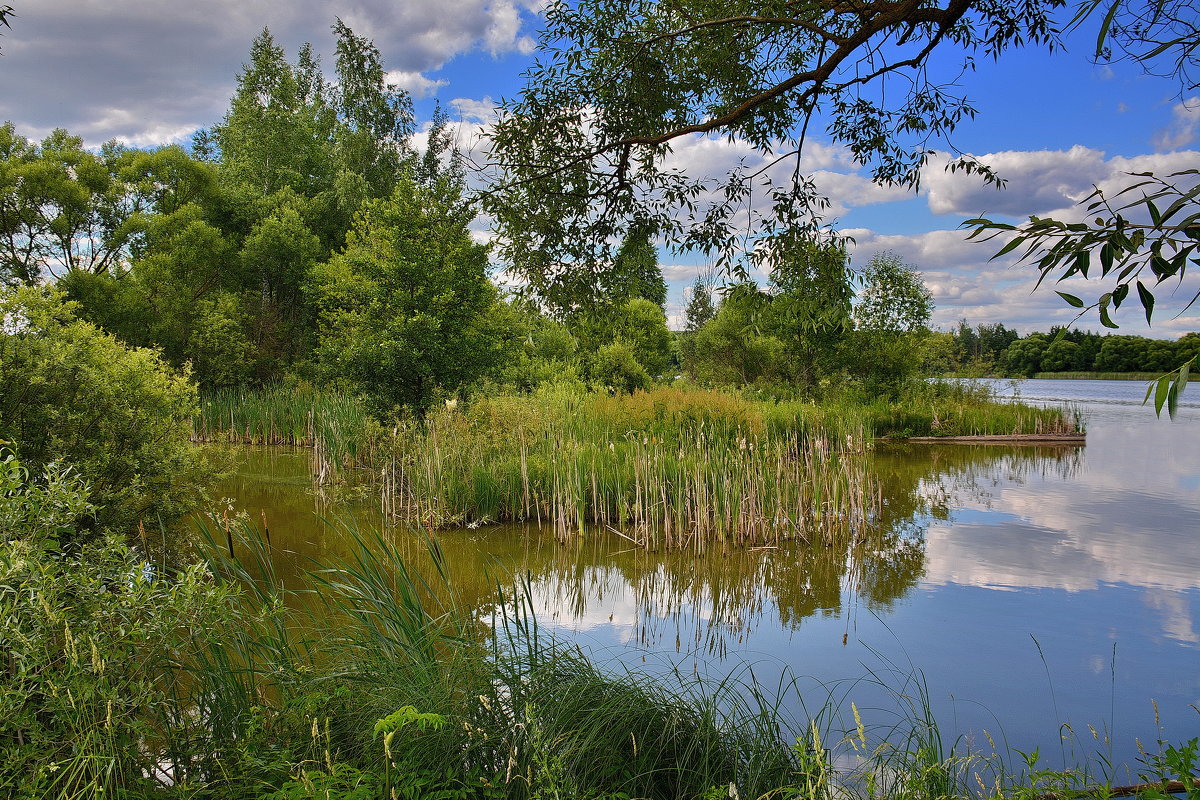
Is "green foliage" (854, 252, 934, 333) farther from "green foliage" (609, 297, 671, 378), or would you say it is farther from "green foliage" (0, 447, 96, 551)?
"green foliage" (0, 447, 96, 551)

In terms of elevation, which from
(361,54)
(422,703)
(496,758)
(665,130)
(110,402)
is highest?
(361,54)

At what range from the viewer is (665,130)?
20.3 feet

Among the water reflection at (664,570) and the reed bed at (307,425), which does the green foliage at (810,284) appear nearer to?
the water reflection at (664,570)

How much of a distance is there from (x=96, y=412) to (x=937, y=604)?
7219 millimetres

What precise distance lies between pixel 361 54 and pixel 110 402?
27059 millimetres

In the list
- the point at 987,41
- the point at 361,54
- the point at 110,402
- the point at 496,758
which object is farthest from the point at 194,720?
the point at 361,54

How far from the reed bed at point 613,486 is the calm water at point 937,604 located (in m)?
0.38

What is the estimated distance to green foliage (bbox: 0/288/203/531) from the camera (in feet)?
15.5

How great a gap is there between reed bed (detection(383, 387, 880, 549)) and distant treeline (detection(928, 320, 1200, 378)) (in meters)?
15.0

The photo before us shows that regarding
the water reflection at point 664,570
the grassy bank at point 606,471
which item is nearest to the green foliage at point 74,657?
the water reflection at point 664,570

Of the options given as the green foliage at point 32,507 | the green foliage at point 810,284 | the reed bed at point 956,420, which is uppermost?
the green foliage at point 810,284

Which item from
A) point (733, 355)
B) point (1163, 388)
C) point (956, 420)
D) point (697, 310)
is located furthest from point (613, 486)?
point (697, 310)

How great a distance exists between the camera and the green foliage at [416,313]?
36.2 feet

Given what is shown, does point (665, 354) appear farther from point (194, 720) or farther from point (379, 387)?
point (194, 720)
